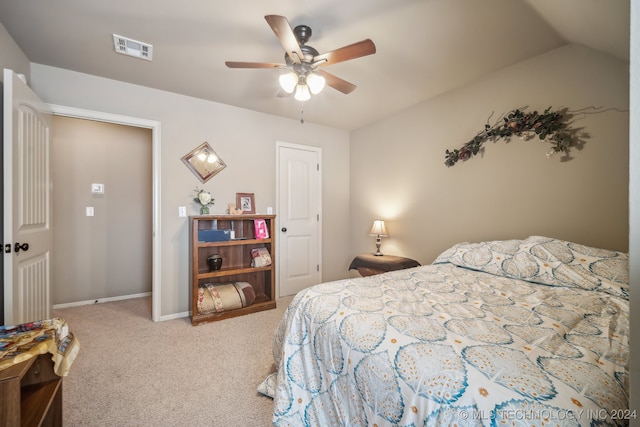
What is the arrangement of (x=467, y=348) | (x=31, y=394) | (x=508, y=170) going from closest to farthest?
(x=467, y=348)
(x=31, y=394)
(x=508, y=170)

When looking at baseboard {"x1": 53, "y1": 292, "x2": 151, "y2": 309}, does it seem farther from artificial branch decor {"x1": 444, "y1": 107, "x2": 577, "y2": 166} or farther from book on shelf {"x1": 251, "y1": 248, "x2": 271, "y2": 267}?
artificial branch decor {"x1": 444, "y1": 107, "x2": 577, "y2": 166}

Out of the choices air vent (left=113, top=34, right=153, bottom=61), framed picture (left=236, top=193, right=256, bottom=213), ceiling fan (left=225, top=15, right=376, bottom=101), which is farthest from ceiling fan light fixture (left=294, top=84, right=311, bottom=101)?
framed picture (left=236, top=193, right=256, bottom=213)

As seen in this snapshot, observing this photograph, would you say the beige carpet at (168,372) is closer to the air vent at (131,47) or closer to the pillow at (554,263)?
the pillow at (554,263)

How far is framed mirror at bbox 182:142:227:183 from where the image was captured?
117 inches

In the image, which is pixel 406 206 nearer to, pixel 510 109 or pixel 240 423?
pixel 510 109

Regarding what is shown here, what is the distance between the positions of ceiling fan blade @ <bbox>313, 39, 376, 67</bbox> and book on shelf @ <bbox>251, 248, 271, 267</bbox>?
2.23m

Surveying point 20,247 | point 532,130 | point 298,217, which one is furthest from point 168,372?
point 532,130

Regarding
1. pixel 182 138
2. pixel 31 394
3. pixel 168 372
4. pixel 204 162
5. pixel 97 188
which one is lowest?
pixel 168 372

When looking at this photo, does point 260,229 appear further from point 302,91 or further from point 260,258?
point 302,91

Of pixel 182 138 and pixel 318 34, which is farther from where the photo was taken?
pixel 182 138

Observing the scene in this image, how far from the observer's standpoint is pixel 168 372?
189 cm

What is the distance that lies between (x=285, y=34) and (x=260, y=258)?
237 centimetres

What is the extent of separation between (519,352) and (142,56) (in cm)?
317

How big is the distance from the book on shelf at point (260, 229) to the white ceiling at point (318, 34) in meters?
1.54
